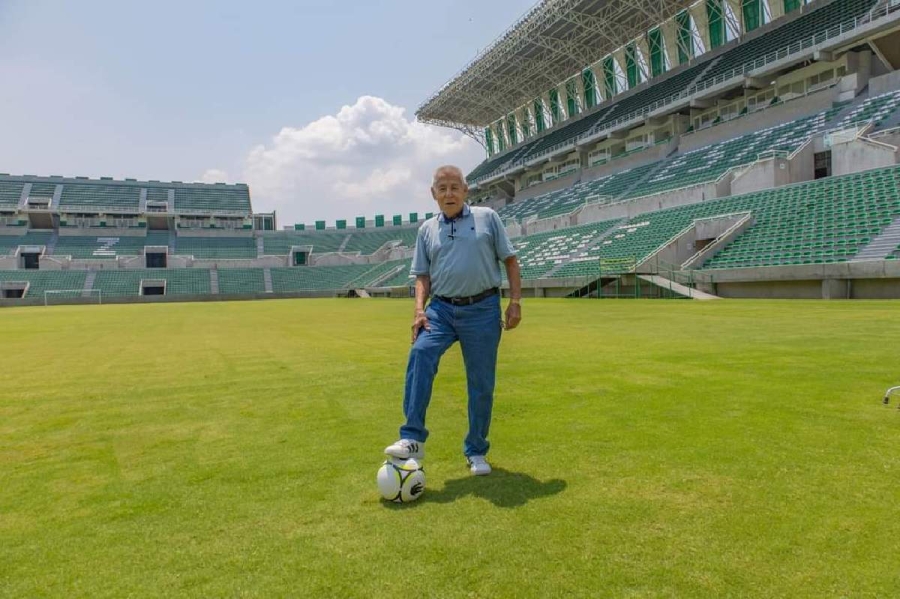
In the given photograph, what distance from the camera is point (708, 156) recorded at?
38.9 metres

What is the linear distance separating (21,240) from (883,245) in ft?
265

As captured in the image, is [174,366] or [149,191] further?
[149,191]

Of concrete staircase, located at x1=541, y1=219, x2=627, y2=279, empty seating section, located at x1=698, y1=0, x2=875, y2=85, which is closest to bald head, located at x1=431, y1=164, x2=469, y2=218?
concrete staircase, located at x1=541, y1=219, x2=627, y2=279

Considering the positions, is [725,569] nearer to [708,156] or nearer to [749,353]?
[749,353]

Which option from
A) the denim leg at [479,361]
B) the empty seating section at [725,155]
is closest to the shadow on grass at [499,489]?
the denim leg at [479,361]

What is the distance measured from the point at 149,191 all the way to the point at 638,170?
2523 inches

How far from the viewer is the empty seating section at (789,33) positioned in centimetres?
3544

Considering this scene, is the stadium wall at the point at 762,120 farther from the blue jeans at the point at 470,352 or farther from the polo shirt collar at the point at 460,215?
the blue jeans at the point at 470,352

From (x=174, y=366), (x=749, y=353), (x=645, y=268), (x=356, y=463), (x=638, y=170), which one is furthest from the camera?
(x=638, y=170)

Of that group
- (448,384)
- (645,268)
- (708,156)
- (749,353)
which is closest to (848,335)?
(749,353)

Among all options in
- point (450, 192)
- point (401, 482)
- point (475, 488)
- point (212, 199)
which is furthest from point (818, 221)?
point (212, 199)

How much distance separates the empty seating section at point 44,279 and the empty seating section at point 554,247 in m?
47.6

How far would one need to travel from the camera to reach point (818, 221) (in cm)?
2308

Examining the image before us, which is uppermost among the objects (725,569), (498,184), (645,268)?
(498,184)
